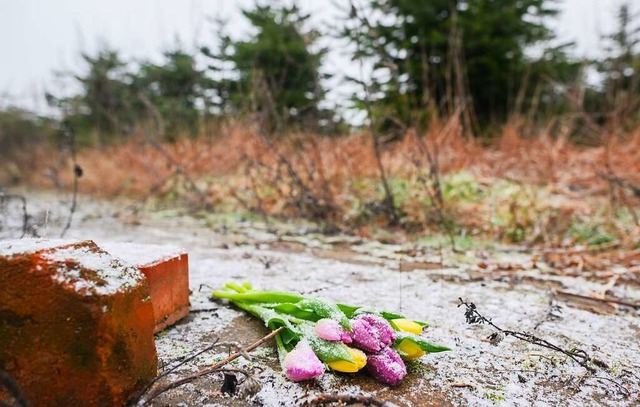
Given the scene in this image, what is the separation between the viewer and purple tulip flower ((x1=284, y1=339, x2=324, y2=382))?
3.31 feet

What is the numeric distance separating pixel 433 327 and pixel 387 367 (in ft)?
1.49

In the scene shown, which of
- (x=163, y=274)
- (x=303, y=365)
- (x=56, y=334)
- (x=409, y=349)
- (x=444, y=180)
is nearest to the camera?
(x=56, y=334)

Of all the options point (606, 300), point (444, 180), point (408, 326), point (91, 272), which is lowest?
point (606, 300)

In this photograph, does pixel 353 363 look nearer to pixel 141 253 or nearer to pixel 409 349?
pixel 409 349

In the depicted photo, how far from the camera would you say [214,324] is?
1.44 m

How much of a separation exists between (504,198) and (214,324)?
2770 mm

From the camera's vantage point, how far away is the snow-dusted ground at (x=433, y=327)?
1.04m

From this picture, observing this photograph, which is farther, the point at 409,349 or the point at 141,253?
the point at 141,253

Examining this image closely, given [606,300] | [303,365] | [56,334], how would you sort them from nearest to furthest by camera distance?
1. [56,334]
2. [303,365]
3. [606,300]

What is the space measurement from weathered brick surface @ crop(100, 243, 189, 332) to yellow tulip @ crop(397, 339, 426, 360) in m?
0.72

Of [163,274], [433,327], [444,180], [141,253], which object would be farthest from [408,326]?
[444,180]

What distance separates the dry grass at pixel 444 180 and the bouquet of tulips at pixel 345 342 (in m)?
1.87

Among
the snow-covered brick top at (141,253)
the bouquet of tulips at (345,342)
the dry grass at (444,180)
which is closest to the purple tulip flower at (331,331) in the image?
the bouquet of tulips at (345,342)

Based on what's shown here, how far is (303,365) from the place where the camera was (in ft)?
3.32
